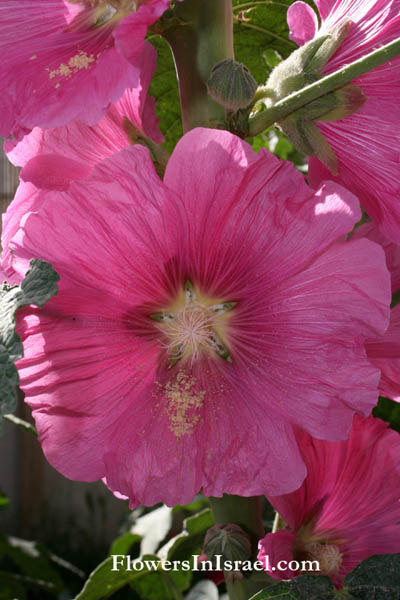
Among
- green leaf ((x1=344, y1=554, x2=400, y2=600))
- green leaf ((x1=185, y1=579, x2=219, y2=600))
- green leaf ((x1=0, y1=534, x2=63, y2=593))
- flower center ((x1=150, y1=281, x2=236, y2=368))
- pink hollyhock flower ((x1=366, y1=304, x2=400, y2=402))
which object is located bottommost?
green leaf ((x1=0, y1=534, x2=63, y2=593))

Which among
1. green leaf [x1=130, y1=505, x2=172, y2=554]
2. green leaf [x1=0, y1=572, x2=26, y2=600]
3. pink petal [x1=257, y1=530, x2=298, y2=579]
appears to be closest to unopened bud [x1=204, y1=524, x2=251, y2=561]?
pink petal [x1=257, y1=530, x2=298, y2=579]

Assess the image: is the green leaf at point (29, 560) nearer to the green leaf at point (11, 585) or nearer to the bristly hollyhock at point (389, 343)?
the green leaf at point (11, 585)

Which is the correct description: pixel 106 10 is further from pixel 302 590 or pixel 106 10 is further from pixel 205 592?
pixel 205 592

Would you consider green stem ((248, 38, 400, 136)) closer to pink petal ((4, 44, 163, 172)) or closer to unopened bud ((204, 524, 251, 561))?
pink petal ((4, 44, 163, 172))

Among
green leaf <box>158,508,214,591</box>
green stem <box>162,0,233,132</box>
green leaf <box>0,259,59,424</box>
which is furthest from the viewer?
green leaf <box>158,508,214,591</box>

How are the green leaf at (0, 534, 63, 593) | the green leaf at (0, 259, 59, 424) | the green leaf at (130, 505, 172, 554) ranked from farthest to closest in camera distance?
1. the green leaf at (0, 534, 63, 593)
2. the green leaf at (130, 505, 172, 554)
3. the green leaf at (0, 259, 59, 424)

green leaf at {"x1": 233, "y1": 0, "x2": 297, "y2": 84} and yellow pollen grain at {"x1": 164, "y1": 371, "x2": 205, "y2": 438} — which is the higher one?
green leaf at {"x1": 233, "y1": 0, "x2": 297, "y2": 84}

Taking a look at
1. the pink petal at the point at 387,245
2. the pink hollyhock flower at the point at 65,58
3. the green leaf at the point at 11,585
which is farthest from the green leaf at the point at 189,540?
the green leaf at the point at 11,585

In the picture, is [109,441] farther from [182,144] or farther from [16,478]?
[16,478]

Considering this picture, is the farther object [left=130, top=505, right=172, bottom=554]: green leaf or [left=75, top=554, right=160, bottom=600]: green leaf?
[left=130, top=505, right=172, bottom=554]: green leaf
